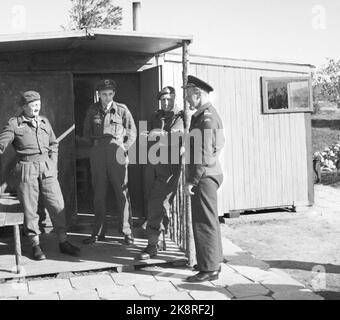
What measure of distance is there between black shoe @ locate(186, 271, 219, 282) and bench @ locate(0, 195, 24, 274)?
1.84 meters

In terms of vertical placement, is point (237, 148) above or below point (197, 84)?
below

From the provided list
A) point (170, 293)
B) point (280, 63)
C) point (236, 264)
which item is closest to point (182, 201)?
point (236, 264)

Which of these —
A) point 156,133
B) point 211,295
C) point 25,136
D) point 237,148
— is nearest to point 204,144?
point 156,133

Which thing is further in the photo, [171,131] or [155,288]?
[171,131]

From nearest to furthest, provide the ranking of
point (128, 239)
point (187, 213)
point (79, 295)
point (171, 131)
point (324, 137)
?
point (79, 295), point (187, 213), point (171, 131), point (128, 239), point (324, 137)

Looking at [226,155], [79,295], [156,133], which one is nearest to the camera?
[79,295]

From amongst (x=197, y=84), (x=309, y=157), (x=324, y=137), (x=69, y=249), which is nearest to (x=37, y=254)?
(x=69, y=249)

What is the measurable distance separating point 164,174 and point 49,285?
181cm

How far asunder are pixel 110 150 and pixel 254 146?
3.42 metres

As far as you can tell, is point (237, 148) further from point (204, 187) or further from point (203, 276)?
point (203, 276)

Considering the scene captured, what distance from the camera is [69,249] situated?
606 cm

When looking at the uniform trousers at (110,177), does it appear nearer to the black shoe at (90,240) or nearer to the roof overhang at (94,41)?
the black shoe at (90,240)

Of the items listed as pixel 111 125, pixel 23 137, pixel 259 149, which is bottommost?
pixel 259 149

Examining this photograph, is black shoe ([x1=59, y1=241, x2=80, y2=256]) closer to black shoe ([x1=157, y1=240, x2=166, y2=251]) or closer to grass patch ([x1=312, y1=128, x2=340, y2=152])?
black shoe ([x1=157, y1=240, x2=166, y2=251])
